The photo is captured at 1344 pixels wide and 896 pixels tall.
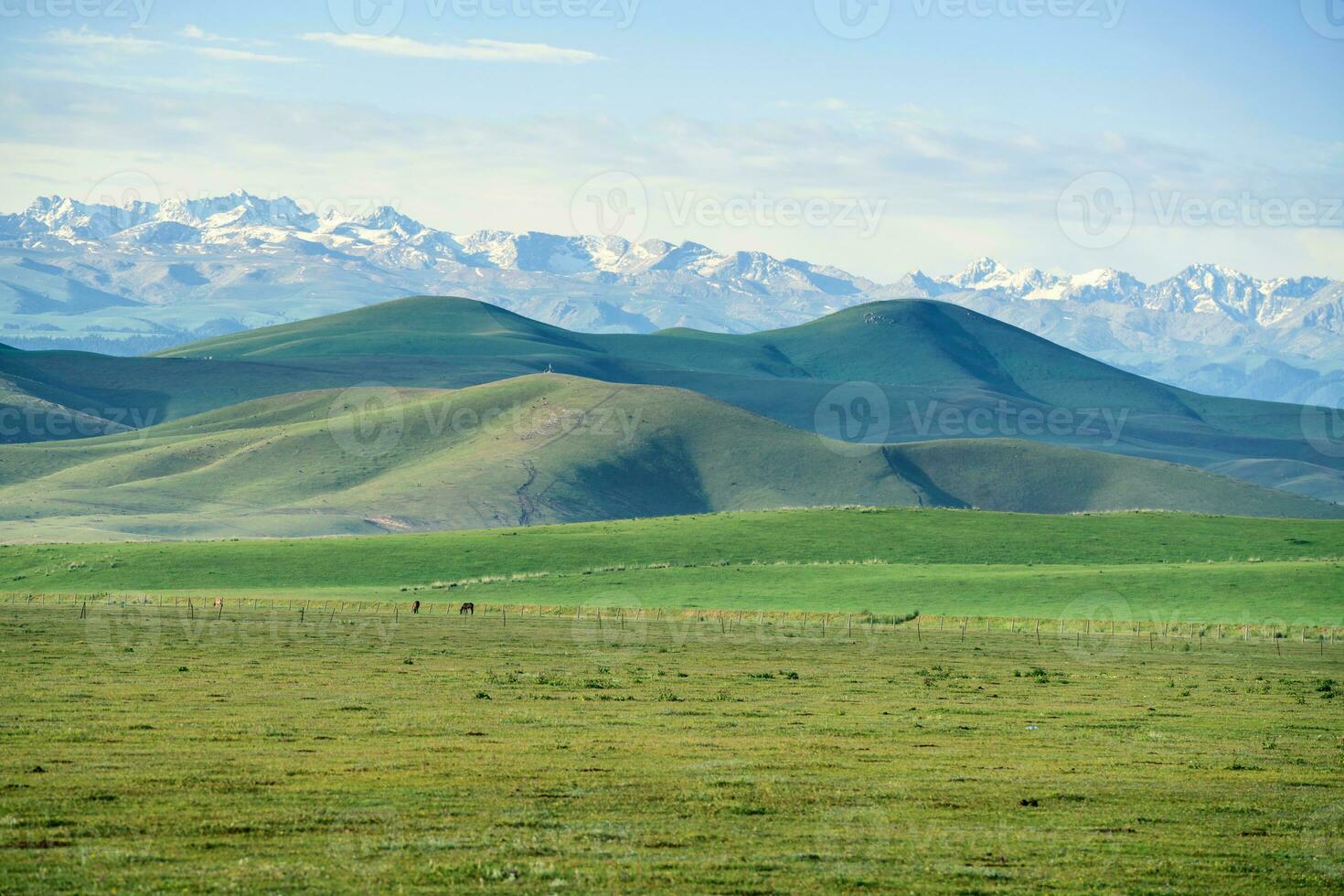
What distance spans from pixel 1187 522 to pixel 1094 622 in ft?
233

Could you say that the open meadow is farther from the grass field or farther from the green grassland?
the green grassland

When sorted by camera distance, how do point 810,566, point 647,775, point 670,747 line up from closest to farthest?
point 647,775 → point 670,747 → point 810,566

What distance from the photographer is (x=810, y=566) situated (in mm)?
123062

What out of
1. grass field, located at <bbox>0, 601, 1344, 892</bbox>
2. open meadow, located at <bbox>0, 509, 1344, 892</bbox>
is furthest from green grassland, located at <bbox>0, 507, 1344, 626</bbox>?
grass field, located at <bbox>0, 601, 1344, 892</bbox>

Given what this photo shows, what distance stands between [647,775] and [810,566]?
310 ft

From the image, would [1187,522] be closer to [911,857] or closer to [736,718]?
[736,718]

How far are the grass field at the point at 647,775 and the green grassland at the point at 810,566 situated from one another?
1648 inches

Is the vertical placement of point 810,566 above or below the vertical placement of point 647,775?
below

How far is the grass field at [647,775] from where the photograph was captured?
21109mm

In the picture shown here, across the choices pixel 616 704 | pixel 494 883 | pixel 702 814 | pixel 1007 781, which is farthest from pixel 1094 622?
pixel 494 883

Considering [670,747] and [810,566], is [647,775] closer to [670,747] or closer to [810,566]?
[670,747]

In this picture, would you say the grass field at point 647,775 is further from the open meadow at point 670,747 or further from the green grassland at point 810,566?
the green grassland at point 810,566

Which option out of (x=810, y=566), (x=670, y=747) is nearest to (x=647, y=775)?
(x=670, y=747)

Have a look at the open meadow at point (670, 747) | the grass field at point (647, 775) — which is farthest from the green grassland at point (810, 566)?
the grass field at point (647, 775)
